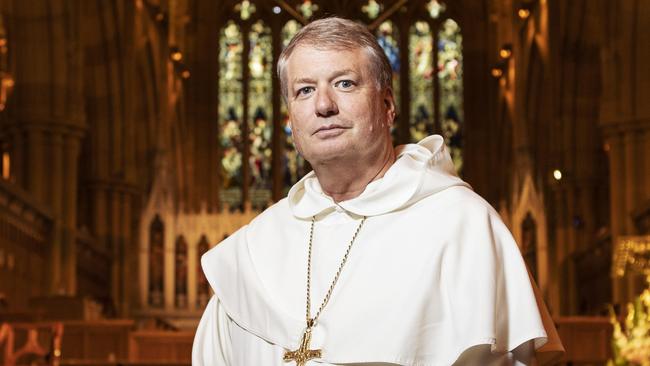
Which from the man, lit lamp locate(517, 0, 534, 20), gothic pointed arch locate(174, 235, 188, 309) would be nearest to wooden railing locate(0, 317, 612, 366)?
the man

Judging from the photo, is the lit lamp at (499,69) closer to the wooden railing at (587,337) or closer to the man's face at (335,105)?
the wooden railing at (587,337)

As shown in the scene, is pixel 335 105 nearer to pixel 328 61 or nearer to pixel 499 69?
pixel 328 61

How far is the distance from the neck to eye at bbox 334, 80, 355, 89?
15cm

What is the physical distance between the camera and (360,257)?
102 inches

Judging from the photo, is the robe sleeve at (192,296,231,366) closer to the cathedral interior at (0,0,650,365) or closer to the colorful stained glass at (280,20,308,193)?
the cathedral interior at (0,0,650,365)

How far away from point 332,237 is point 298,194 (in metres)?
0.17

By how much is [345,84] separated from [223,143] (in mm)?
27506

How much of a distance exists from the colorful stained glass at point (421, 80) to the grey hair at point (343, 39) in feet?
88.4

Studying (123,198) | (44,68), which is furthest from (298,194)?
(123,198)

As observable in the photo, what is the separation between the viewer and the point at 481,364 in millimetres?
2410

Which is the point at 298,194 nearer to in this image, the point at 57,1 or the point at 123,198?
the point at 57,1

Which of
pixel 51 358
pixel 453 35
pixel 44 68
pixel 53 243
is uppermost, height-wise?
pixel 453 35

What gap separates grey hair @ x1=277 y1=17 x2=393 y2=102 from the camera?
2.63m

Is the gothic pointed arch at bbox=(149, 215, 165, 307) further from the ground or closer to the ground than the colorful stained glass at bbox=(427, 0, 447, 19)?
closer to the ground
